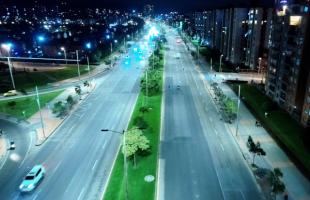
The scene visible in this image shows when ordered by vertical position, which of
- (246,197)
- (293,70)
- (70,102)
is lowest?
(246,197)

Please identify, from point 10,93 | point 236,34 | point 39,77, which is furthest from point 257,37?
point 10,93

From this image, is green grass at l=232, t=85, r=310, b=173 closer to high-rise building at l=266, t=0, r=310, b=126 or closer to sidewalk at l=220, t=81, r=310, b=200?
sidewalk at l=220, t=81, r=310, b=200

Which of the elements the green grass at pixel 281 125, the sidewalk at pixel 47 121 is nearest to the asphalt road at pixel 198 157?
the green grass at pixel 281 125

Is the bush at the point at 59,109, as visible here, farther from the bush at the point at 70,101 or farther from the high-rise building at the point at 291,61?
the high-rise building at the point at 291,61

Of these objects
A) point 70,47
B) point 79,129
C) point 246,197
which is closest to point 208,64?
point 70,47

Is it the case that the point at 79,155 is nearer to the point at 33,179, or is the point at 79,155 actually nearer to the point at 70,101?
the point at 33,179

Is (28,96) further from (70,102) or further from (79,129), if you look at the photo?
(79,129)
